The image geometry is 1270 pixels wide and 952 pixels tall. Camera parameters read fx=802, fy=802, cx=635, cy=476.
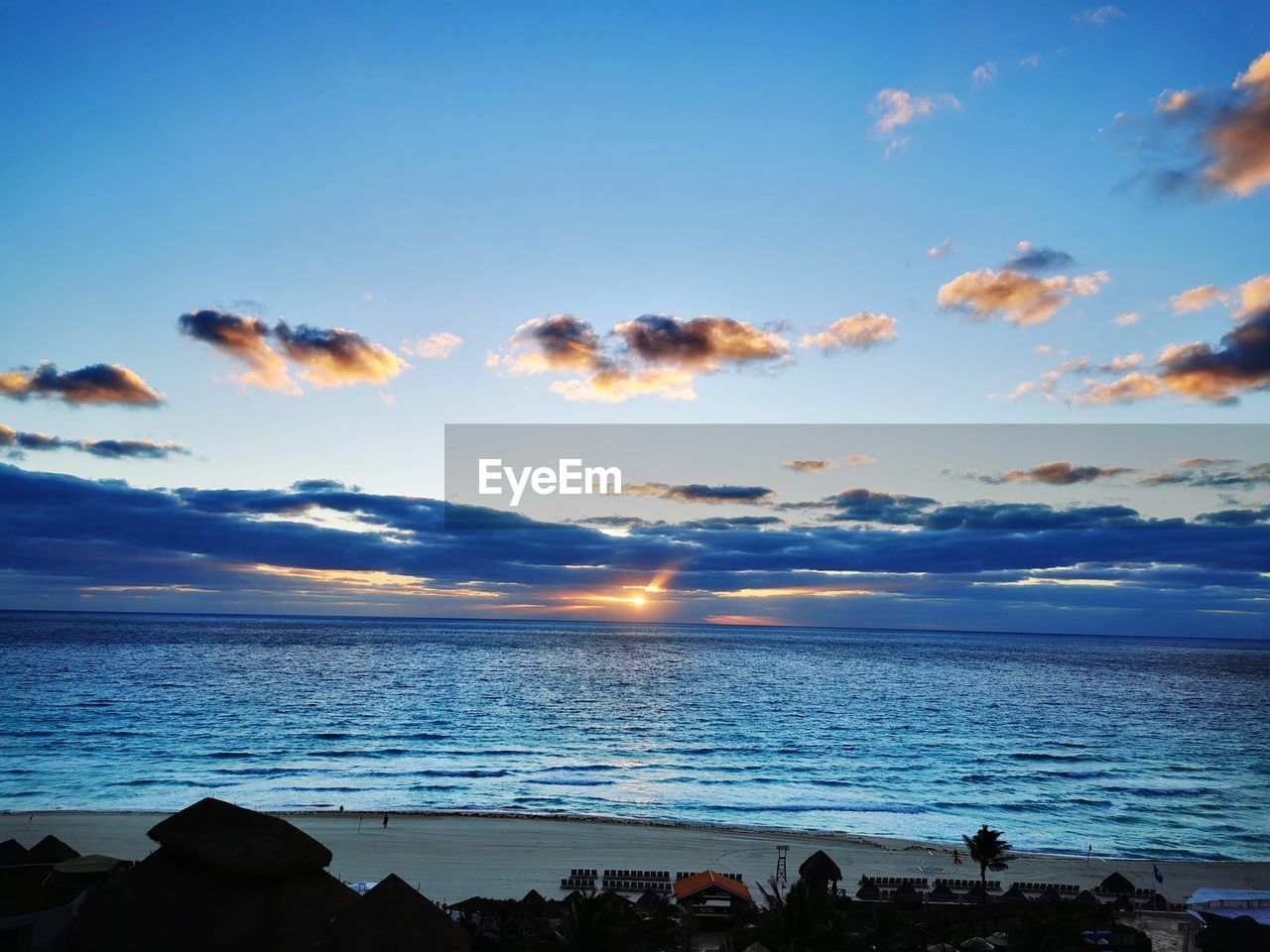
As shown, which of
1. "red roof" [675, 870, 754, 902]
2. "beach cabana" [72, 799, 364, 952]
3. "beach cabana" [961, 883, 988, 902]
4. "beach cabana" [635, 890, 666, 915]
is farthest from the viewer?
"beach cabana" [961, 883, 988, 902]

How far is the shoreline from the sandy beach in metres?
0.15

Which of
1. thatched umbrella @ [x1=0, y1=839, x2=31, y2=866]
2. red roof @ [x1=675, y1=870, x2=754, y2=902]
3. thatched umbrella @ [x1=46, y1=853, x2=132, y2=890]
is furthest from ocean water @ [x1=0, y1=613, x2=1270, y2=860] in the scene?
thatched umbrella @ [x1=46, y1=853, x2=132, y2=890]

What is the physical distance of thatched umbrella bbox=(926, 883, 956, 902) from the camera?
25.9 metres

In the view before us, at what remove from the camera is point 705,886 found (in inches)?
921

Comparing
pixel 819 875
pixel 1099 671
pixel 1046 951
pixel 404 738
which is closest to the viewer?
pixel 1046 951

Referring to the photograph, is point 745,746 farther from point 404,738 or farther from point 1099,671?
point 1099,671

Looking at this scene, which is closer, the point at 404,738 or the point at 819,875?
the point at 819,875

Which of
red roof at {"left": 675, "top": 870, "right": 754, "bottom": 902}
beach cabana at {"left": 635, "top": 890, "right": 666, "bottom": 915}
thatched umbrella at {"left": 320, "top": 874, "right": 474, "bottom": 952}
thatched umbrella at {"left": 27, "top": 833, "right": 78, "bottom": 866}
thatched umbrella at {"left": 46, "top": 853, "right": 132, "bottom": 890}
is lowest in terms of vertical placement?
beach cabana at {"left": 635, "top": 890, "right": 666, "bottom": 915}

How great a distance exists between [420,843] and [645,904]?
14296 millimetres

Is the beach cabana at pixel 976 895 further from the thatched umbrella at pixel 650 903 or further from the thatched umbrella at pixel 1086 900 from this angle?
the thatched umbrella at pixel 650 903

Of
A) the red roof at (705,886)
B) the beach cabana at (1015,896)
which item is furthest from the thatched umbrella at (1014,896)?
the red roof at (705,886)

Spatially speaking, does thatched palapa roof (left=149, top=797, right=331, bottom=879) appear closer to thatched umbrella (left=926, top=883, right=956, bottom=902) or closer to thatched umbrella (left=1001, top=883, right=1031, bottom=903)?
thatched umbrella (left=926, top=883, right=956, bottom=902)

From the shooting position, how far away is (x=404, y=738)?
61.8m

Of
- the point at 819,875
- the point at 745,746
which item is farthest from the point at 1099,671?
the point at 819,875
